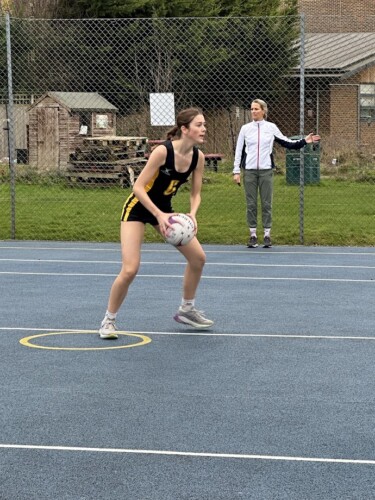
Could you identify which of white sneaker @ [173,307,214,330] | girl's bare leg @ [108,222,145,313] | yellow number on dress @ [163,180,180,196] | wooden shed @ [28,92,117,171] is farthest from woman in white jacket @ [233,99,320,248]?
wooden shed @ [28,92,117,171]

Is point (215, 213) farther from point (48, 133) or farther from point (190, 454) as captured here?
point (190, 454)

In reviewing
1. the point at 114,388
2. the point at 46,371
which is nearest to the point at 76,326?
the point at 46,371

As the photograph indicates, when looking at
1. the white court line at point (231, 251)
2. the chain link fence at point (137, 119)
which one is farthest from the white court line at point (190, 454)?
the chain link fence at point (137, 119)

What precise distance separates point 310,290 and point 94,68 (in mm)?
19757

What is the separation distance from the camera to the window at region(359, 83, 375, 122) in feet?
131

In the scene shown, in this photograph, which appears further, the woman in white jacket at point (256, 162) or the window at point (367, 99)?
the window at point (367, 99)

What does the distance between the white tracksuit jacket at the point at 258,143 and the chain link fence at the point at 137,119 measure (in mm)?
1928

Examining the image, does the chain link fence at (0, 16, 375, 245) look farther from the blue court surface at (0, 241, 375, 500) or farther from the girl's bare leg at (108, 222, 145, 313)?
the girl's bare leg at (108, 222, 145, 313)

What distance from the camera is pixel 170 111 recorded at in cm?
1786

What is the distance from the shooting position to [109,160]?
82.1 feet

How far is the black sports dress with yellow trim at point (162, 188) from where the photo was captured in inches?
366

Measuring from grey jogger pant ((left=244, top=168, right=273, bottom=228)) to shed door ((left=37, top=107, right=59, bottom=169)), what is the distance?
11738 mm

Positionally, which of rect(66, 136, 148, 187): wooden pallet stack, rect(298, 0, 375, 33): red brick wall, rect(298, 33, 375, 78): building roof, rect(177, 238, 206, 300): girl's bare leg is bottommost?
rect(177, 238, 206, 300): girl's bare leg

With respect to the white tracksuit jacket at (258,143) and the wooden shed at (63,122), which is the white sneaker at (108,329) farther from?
the wooden shed at (63,122)
